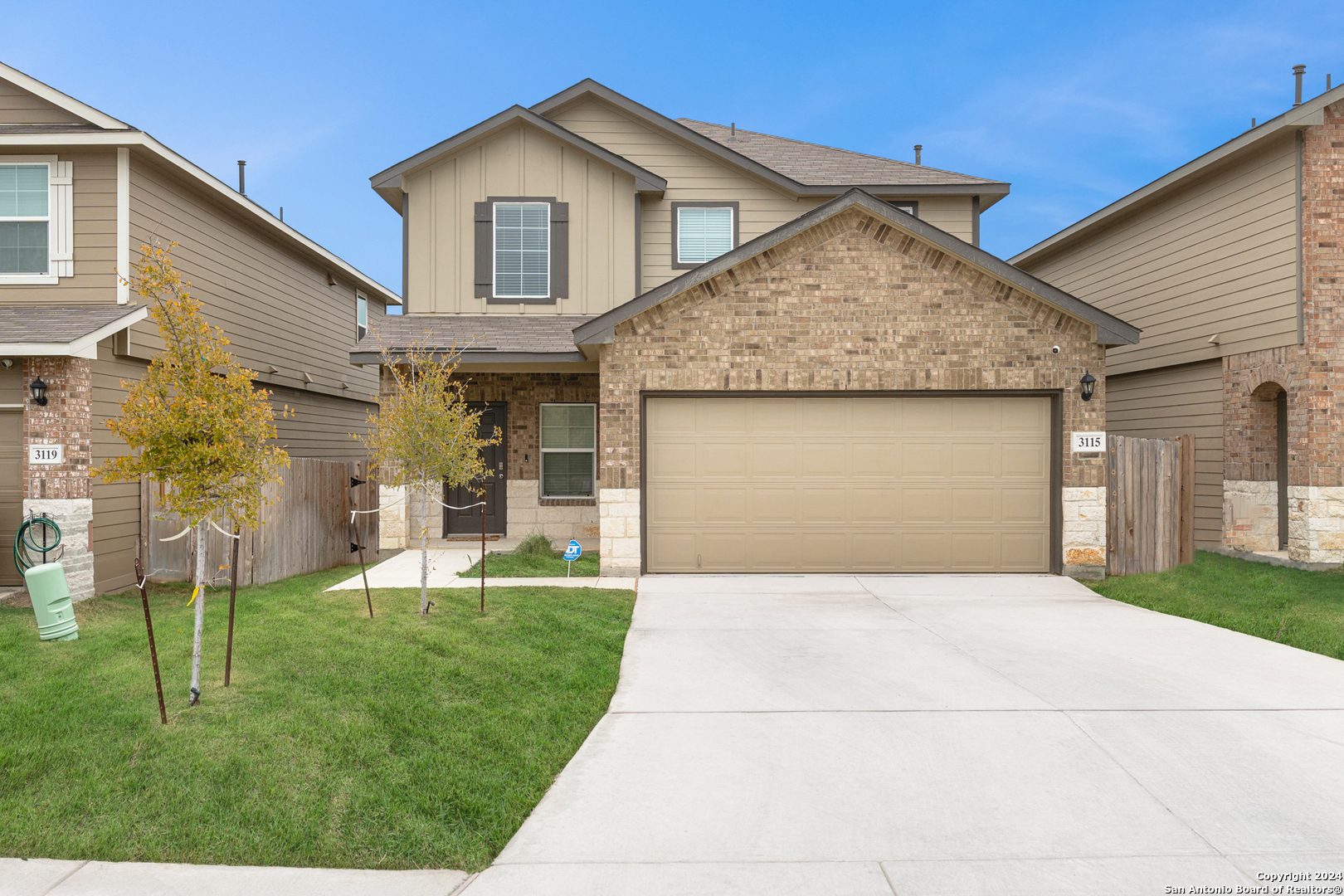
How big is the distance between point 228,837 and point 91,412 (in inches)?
328

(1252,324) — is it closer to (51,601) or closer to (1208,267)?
(1208,267)

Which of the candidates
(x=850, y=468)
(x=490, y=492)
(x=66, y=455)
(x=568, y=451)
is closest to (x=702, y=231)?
(x=568, y=451)

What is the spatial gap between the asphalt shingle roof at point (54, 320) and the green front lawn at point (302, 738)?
3604 millimetres

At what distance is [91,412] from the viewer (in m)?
9.92

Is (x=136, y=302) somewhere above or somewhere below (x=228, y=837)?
above

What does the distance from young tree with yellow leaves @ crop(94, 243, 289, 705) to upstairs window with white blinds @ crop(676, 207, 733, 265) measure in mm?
10533

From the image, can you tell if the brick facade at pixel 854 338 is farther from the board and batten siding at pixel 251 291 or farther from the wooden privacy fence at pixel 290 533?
the board and batten siding at pixel 251 291

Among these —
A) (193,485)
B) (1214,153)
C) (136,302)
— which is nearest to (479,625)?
(193,485)

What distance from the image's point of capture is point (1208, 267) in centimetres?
1412

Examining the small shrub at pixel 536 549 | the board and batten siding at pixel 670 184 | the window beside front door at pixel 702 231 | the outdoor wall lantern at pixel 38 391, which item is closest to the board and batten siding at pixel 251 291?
the outdoor wall lantern at pixel 38 391

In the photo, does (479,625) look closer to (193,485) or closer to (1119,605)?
(193,485)

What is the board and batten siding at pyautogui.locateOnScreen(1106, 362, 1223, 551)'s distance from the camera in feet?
45.5

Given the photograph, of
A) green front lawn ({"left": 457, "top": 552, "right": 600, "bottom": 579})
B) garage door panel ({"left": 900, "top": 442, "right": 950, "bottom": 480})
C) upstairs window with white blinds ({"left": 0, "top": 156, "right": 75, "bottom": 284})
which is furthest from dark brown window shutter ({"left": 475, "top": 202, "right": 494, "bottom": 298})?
garage door panel ({"left": 900, "top": 442, "right": 950, "bottom": 480})

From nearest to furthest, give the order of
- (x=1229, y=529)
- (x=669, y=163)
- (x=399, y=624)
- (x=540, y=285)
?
(x=399, y=624) < (x=1229, y=529) < (x=540, y=285) < (x=669, y=163)
